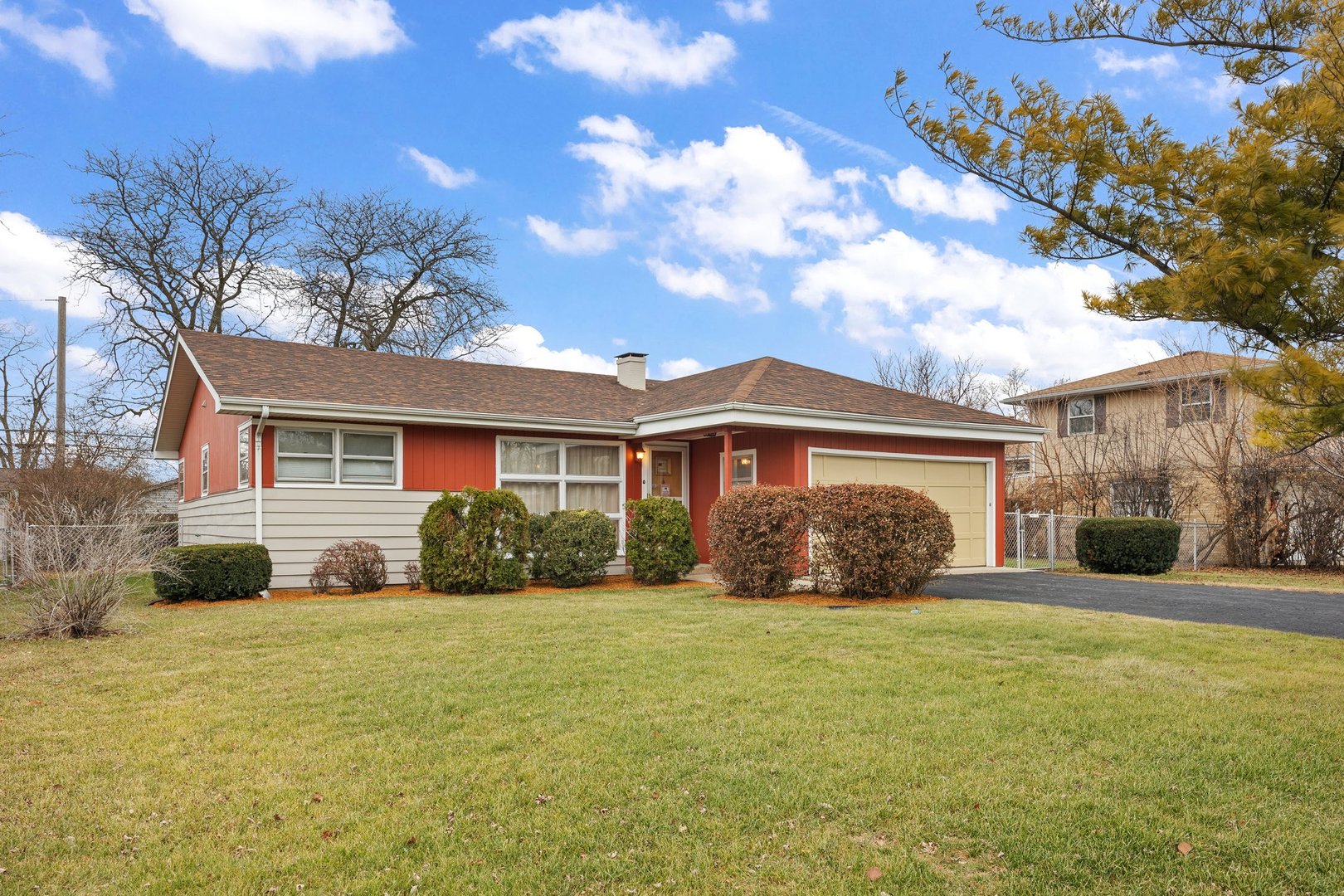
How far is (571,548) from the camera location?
1259cm

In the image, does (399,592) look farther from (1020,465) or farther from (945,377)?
(945,377)

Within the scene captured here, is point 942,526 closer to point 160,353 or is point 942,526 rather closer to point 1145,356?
point 1145,356

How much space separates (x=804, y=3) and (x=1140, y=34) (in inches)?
362

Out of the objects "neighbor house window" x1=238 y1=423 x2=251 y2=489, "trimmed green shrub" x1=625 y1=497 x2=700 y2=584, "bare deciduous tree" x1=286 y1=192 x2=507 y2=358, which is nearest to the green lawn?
"trimmed green shrub" x1=625 y1=497 x2=700 y2=584

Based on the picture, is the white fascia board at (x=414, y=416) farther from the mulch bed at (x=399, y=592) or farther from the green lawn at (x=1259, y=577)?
the green lawn at (x=1259, y=577)

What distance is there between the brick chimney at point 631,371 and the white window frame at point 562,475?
3038 millimetres

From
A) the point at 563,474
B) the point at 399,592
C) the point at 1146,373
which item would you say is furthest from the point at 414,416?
the point at 1146,373

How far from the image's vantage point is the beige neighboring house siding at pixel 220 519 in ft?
42.3

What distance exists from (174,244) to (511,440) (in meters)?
18.0

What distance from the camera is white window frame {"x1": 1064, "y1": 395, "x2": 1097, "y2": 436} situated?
81.4 ft

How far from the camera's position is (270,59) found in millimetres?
18141

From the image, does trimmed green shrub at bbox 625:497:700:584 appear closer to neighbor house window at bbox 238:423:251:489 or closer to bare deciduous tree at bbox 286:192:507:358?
neighbor house window at bbox 238:423:251:489

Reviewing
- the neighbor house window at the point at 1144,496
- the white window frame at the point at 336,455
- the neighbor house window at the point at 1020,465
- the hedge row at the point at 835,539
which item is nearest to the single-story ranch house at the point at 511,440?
the white window frame at the point at 336,455

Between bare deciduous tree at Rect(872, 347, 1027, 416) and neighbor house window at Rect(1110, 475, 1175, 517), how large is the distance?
17.3m
